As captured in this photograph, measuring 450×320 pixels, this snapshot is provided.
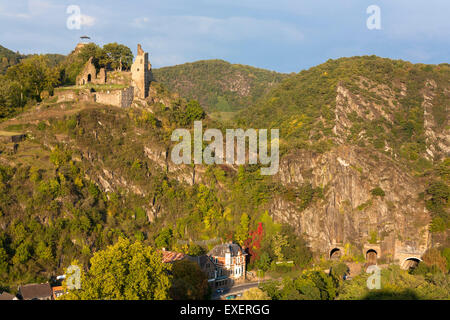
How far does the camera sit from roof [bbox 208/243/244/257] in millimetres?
55175

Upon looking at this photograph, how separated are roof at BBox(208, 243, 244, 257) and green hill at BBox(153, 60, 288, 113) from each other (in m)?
72.7

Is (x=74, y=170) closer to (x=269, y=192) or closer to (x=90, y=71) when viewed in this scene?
(x=90, y=71)

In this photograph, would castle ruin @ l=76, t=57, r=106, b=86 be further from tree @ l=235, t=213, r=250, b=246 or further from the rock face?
the rock face

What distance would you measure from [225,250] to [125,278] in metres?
19.5

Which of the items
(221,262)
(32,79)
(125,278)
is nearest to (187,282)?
(125,278)

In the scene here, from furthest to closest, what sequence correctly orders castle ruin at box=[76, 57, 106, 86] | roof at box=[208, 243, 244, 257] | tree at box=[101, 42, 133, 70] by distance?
tree at box=[101, 42, 133, 70], castle ruin at box=[76, 57, 106, 86], roof at box=[208, 243, 244, 257]

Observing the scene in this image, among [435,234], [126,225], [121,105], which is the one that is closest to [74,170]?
[126,225]

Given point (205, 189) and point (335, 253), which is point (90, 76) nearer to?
point (205, 189)

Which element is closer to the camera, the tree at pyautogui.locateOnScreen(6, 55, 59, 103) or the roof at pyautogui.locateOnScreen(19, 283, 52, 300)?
the roof at pyautogui.locateOnScreen(19, 283, 52, 300)

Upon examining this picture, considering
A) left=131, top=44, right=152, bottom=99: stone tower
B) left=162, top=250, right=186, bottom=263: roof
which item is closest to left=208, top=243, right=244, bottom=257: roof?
left=162, top=250, right=186, bottom=263: roof

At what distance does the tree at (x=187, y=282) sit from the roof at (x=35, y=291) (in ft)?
34.7

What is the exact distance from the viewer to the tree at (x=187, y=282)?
136ft

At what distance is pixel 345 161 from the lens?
6694cm

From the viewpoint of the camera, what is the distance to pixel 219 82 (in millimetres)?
142500
